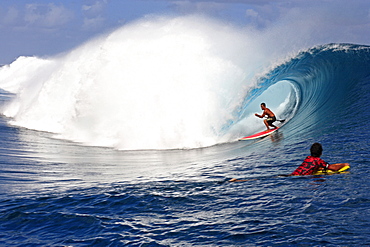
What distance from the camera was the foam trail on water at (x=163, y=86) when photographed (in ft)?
51.7

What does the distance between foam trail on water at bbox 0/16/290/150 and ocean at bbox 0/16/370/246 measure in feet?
0.19

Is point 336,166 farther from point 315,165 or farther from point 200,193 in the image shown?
point 200,193

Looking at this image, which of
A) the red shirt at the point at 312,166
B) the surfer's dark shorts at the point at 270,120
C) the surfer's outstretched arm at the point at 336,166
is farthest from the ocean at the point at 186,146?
the surfer's dark shorts at the point at 270,120

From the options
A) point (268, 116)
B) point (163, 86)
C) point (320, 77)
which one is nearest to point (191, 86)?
point (163, 86)

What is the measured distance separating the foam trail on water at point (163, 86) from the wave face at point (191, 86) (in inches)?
1.5

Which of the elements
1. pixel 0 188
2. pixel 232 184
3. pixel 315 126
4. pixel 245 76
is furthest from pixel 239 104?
pixel 0 188

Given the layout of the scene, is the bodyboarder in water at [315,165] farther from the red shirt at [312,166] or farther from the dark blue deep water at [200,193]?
the dark blue deep water at [200,193]

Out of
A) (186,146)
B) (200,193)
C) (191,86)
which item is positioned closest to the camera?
(200,193)

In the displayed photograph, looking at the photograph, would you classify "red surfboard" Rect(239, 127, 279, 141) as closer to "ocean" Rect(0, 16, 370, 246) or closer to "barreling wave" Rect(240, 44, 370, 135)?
"ocean" Rect(0, 16, 370, 246)

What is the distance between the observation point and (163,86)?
17.1m

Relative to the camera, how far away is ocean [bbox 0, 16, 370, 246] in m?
5.86

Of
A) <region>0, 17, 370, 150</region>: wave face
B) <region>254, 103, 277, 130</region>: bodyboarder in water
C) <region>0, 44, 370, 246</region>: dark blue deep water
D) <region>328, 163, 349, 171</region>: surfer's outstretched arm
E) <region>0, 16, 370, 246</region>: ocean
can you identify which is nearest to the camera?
<region>0, 44, 370, 246</region>: dark blue deep water

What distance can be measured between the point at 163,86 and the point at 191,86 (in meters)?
1.16

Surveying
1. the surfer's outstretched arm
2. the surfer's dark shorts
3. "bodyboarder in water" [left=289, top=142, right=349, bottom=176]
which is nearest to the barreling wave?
the surfer's dark shorts
